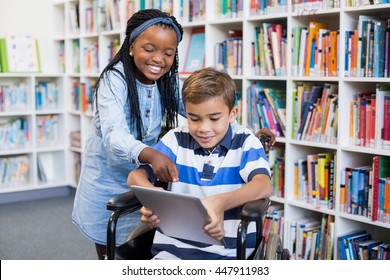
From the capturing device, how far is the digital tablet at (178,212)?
143 cm

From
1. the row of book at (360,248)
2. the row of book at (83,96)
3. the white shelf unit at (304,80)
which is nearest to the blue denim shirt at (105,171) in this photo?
the white shelf unit at (304,80)

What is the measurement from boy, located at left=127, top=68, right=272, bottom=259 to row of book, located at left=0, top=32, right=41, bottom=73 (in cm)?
325

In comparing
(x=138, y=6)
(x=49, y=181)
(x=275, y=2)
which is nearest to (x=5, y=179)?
(x=49, y=181)

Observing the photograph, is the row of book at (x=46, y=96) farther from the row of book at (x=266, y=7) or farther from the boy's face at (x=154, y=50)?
the boy's face at (x=154, y=50)

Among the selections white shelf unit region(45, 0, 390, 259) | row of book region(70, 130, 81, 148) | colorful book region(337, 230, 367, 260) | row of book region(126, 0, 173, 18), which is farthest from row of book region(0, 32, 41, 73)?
colorful book region(337, 230, 367, 260)

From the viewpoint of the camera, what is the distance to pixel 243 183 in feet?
5.67

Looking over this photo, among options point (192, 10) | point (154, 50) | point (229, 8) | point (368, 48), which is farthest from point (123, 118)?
point (192, 10)

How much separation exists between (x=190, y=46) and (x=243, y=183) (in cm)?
216

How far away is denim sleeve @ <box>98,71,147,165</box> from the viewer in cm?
170

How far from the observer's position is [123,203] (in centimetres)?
165

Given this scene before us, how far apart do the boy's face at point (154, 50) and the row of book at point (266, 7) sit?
4.33ft

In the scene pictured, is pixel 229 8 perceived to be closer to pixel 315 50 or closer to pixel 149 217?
pixel 315 50

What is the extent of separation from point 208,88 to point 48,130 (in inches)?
139

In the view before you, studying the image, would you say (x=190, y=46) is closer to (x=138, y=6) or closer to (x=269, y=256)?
(x=138, y=6)
